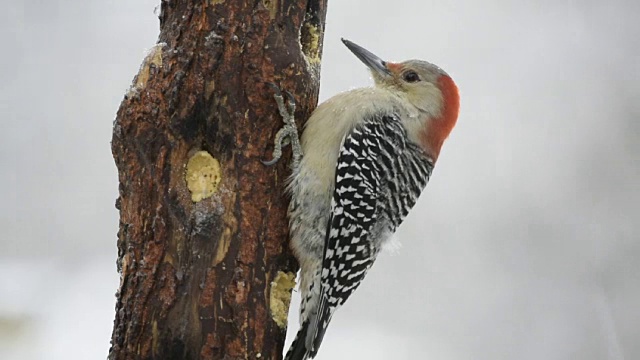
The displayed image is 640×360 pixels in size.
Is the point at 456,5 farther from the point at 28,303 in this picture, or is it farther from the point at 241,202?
the point at 28,303

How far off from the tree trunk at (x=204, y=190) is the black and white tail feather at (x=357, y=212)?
259 millimetres

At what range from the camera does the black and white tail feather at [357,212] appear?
3.18 meters

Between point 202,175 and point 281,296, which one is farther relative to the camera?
point 281,296

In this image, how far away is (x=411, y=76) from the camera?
3.62 m

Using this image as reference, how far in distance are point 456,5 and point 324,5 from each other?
158 cm

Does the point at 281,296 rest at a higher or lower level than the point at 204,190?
lower

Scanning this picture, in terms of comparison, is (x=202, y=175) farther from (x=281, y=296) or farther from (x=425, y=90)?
(x=425, y=90)

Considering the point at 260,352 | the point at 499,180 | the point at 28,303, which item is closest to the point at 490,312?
the point at 499,180

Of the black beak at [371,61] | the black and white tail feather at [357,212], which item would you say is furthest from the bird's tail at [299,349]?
the black beak at [371,61]

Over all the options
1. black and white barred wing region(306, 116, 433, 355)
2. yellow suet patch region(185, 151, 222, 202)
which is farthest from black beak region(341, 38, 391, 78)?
yellow suet patch region(185, 151, 222, 202)

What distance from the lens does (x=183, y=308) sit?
9.05ft

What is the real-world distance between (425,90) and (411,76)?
89mm

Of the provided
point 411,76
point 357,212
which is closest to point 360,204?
point 357,212

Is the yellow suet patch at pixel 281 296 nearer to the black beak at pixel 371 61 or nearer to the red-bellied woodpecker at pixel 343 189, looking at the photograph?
the red-bellied woodpecker at pixel 343 189
